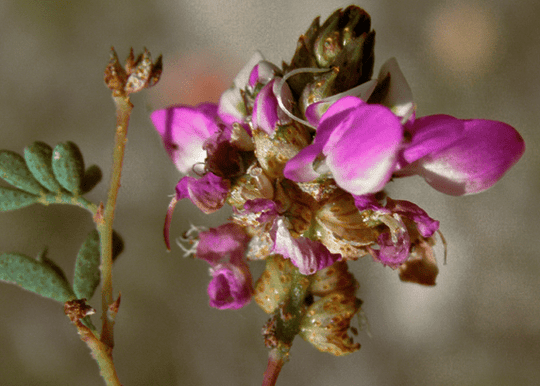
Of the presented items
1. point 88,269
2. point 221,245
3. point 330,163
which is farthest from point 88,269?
point 330,163

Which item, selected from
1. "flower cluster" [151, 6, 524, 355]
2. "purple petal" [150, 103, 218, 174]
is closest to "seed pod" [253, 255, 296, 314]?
"flower cluster" [151, 6, 524, 355]

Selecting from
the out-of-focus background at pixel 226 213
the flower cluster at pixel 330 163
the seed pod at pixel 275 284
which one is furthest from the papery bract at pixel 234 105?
the out-of-focus background at pixel 226 213

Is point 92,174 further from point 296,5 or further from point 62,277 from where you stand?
point 296,5

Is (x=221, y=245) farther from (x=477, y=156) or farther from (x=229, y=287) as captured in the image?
(x=477, y=156)

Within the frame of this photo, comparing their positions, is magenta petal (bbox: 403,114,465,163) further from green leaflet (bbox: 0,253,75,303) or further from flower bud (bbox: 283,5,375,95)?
green leaflet (bbox: 0,253,75,303)

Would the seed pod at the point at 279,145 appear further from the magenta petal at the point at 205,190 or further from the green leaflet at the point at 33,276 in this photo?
the green leaflet at the point at 33,276

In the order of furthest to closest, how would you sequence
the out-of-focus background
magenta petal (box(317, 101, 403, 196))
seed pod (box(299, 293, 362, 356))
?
the out-of-focus background, seed pod (box(299, 293, 362, 356)), magenta petal (box(317, 101, 403, 196))
